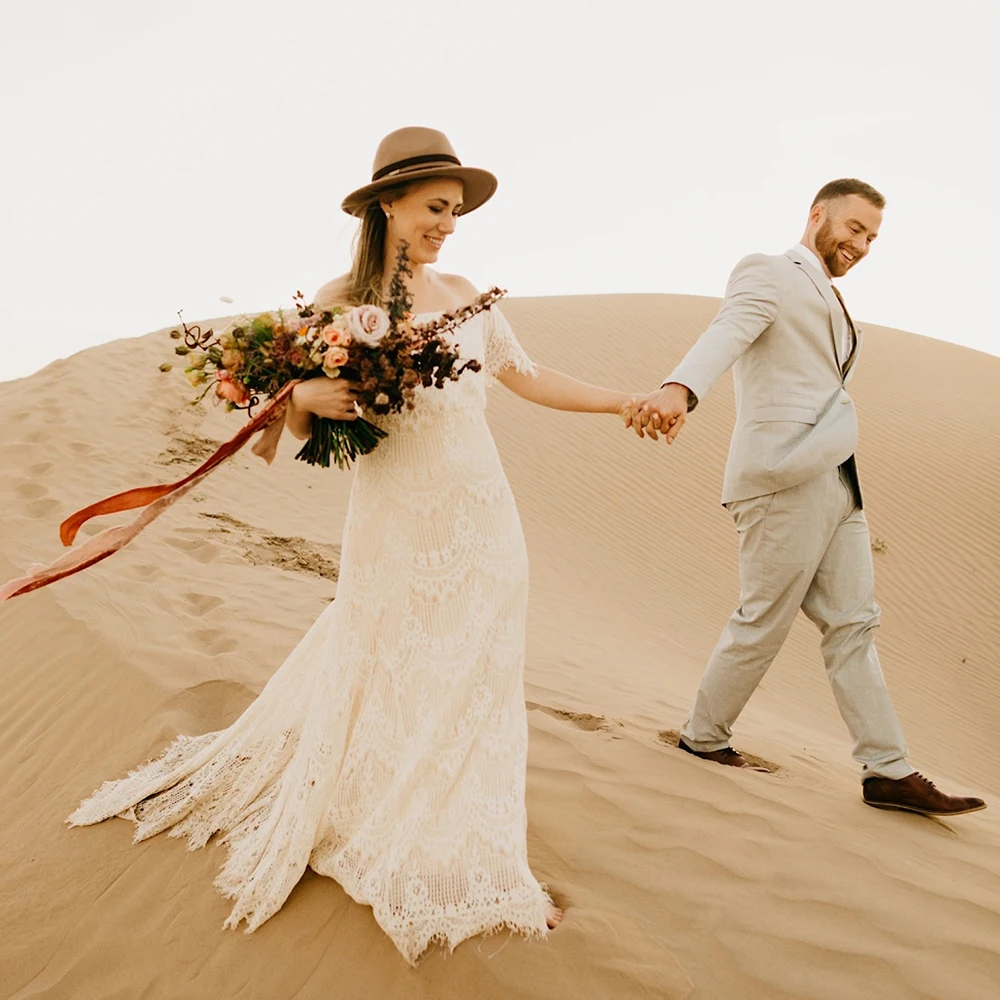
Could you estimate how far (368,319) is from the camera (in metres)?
2.38

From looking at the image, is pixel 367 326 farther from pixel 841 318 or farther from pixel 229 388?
pixel 841 318

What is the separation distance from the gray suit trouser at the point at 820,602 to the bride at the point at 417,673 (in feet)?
4.46

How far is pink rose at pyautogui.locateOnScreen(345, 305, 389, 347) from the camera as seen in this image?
2371 millimetres

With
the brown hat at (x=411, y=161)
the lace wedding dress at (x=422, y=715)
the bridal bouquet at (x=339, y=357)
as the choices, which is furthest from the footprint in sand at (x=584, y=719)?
the brown hat at (x=411, y=161)

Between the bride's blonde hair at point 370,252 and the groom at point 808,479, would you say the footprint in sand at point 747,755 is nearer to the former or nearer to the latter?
the groom at point 808,479

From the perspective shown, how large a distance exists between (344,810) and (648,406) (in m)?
1.70

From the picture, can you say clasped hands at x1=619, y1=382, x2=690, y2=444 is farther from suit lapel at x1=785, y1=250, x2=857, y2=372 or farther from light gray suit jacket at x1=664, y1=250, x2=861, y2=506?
suit lapel at x1=785, y1=250, x2=857, y2=372

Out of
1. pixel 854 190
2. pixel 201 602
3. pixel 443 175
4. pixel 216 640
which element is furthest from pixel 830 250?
pixel 201 602

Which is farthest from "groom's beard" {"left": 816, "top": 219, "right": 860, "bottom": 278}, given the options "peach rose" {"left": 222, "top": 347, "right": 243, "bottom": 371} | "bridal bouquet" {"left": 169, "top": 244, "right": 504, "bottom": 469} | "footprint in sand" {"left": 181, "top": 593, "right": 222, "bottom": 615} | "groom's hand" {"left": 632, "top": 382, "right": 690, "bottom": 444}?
"footprint in sand" {"left": 181, "top": 593, "right": 222, "bottom": 615}

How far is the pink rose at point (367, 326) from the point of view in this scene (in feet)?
7.78

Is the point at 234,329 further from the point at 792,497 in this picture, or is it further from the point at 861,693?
the point at 861,693

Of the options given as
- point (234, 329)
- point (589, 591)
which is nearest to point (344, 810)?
point (234, 329)

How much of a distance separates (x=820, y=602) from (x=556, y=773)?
127cm

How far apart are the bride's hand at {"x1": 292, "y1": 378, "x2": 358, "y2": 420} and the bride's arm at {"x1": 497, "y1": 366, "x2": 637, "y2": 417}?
81 centimetres
